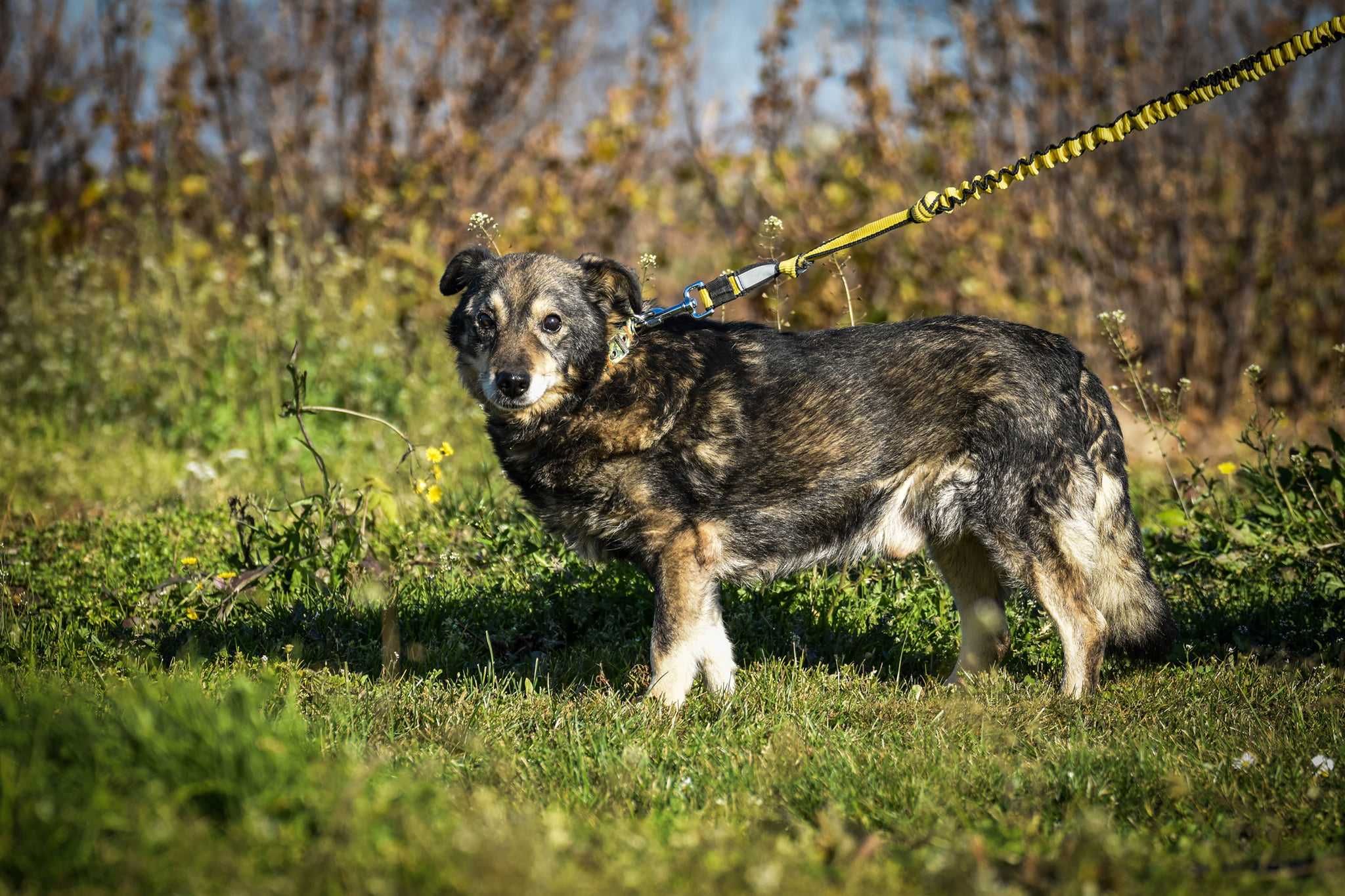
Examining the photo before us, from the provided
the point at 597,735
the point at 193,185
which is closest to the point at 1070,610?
the point at 597,735

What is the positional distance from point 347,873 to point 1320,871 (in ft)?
6.33

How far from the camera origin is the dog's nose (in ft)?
13.1

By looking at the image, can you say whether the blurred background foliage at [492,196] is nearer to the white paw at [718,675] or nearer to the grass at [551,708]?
the grass at [551,708]

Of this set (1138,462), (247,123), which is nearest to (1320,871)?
(1138,462)

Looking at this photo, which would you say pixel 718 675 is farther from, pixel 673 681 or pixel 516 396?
pixel 516 396

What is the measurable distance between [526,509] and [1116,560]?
108 inches

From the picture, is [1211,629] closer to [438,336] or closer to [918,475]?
[918,475]

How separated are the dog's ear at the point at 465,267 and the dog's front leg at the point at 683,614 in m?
1.33

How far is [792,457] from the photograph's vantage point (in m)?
4.19

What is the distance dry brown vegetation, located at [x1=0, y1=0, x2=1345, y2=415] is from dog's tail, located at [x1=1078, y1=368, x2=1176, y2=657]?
12.3 ft

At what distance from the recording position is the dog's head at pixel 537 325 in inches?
159

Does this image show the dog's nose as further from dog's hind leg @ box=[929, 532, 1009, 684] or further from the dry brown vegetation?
the dry brown vegetation

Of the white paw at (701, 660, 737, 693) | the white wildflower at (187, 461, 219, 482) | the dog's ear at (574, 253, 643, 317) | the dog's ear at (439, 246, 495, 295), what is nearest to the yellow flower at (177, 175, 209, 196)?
the white wildflower at (187, 461, 219, 482)

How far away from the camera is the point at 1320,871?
236cm
